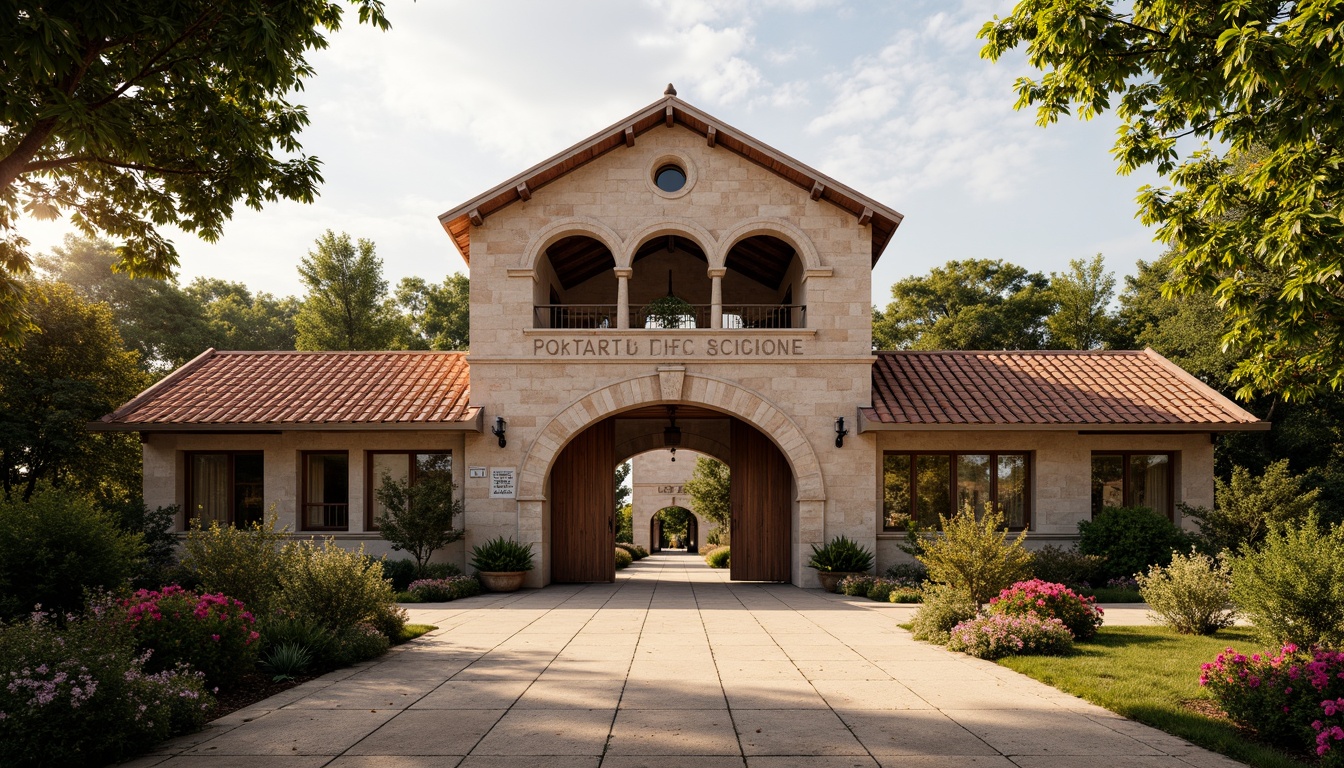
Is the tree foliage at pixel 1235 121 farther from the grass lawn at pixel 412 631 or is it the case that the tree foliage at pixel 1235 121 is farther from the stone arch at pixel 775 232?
the grass lawn at pixel 412 631

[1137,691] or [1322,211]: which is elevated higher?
[1322,211]

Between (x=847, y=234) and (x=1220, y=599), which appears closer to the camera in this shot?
(x=1220, y=599)

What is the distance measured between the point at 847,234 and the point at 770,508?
644 cm

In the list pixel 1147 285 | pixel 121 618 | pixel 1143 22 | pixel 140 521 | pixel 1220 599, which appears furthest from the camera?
pixel 1147 285

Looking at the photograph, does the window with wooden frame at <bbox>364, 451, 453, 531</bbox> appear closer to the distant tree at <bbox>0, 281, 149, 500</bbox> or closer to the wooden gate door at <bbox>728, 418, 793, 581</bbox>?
the wooden gate door at <bbox>728, 418, 793, 581</bbox>

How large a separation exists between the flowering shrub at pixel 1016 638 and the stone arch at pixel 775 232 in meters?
9.48

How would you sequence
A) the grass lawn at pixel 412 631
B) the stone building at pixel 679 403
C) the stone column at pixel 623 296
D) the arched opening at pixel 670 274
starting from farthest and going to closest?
the arched opening at pixel 670 274 < the stone column at pixel 623 296 < the stone building at pixel 679 403 < the grass lawn at pixel 412 631

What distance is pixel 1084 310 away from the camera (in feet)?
118

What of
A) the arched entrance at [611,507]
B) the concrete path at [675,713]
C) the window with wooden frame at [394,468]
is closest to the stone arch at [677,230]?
the arched entrance at [611,507]

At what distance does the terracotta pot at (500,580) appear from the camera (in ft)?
52.6

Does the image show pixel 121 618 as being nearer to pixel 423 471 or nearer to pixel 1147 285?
pixel 423 471

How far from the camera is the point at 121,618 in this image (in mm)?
6812

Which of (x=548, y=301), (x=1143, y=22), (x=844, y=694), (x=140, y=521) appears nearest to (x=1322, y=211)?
(x=1143, y=22)

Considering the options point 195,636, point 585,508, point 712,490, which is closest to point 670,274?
point 585,508
